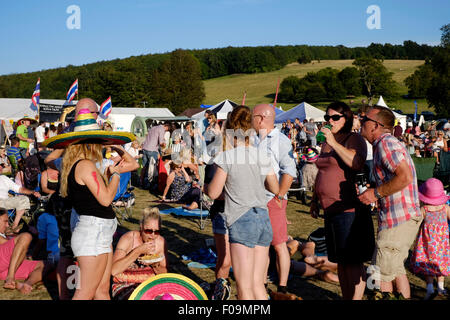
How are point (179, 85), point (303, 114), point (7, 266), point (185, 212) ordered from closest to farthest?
1. point (7, 266)
2. point (185, 212)
3. point (303, 114)
4. point (179, 85)

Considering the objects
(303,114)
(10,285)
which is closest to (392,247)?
(10,285)

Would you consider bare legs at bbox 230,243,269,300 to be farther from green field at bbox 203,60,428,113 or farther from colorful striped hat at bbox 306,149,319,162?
green field at bbox 203,60,428,113

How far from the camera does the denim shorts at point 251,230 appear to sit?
293 centimetres

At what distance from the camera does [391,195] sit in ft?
10.6

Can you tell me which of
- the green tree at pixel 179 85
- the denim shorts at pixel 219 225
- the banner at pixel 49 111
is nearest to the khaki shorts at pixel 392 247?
the denim shorts at pixel 219 225

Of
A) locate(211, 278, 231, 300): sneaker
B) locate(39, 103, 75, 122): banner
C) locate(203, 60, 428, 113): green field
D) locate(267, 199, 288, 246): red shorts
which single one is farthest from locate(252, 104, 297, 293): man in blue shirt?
locate(203, 60, 428, 113): green field

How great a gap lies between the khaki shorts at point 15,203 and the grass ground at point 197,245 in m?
1.57

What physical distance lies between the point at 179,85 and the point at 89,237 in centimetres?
6587

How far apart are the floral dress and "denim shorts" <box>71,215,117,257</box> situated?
302 centimetres

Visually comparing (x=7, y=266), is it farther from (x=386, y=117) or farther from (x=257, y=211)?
(x=386, y=117)

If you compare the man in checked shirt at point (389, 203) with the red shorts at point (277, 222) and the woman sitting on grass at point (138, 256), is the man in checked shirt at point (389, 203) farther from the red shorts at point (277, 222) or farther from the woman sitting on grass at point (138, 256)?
the woman sitting on grass at point (138, 256)

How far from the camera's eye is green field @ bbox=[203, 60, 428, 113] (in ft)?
224

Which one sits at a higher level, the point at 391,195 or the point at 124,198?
the point at 391,195
